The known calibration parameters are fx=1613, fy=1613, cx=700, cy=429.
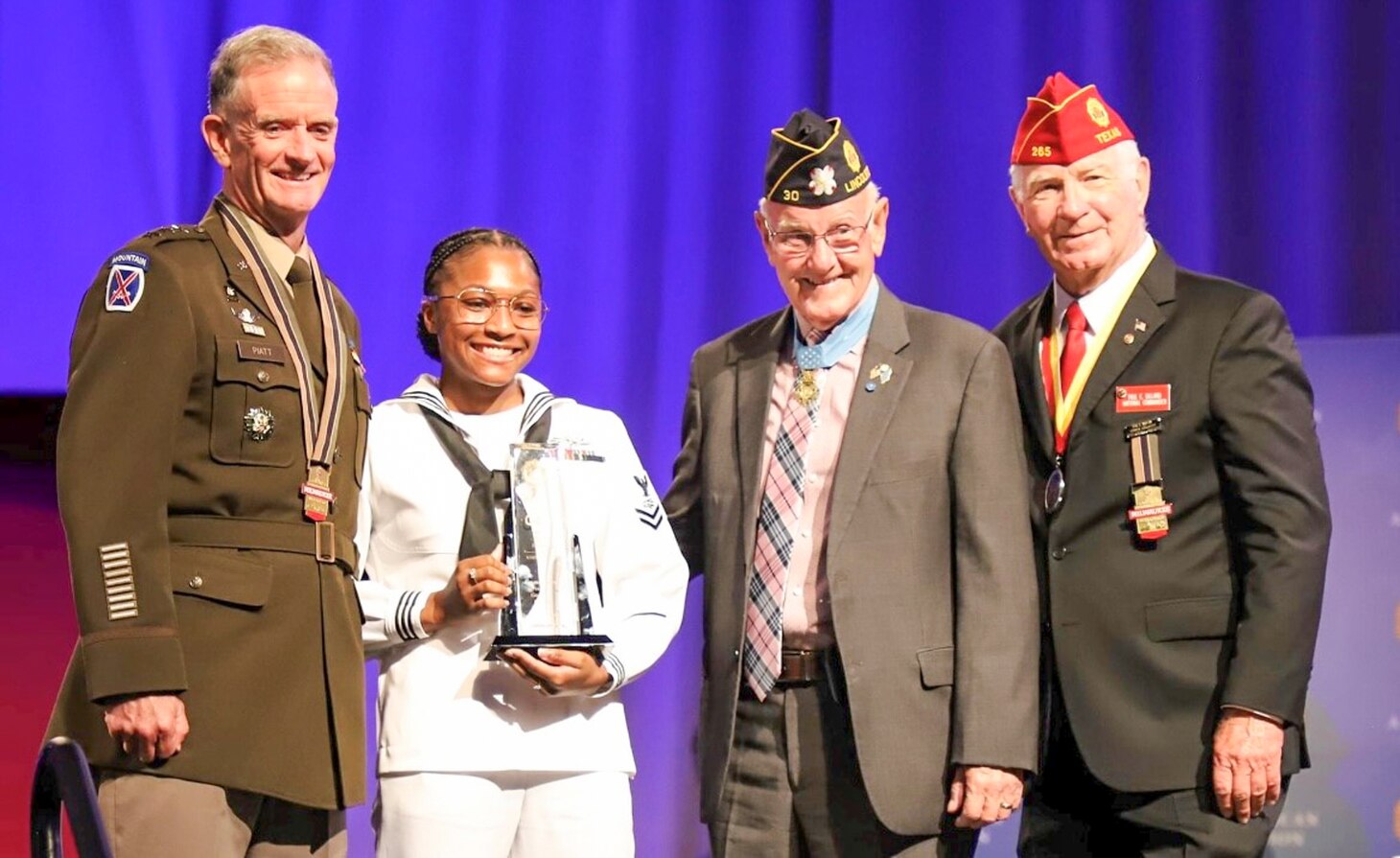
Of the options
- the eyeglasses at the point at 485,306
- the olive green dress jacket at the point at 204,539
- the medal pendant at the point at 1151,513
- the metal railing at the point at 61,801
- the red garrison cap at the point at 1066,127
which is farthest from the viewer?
the red garrison cap at the point at 1066,127

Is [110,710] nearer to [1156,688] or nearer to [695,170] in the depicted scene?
[1156,688]

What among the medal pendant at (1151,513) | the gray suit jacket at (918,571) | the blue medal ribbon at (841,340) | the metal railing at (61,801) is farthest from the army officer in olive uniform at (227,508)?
the medal pendant at (1151,513)

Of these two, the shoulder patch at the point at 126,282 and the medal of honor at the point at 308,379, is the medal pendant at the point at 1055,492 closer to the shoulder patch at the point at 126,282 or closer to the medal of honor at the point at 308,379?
the medal of honor at the point at 308,379

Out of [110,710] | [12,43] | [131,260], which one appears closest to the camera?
[110,710]

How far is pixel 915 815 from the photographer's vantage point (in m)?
2.53

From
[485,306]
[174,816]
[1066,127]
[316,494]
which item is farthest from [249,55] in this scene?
[1066,127]

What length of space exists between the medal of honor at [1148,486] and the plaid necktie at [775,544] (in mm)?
538

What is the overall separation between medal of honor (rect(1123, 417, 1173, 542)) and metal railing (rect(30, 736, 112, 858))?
1.70 meters

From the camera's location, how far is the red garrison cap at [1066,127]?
2.83 metres

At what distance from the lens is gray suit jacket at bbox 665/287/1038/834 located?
2.54m

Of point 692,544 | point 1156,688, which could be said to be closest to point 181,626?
point 692,544

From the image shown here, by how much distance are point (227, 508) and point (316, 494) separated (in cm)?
14

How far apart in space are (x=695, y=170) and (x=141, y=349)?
2500 millimetres

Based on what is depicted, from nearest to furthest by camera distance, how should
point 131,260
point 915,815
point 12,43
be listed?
point 131,260
point 915,815
point 12,43
